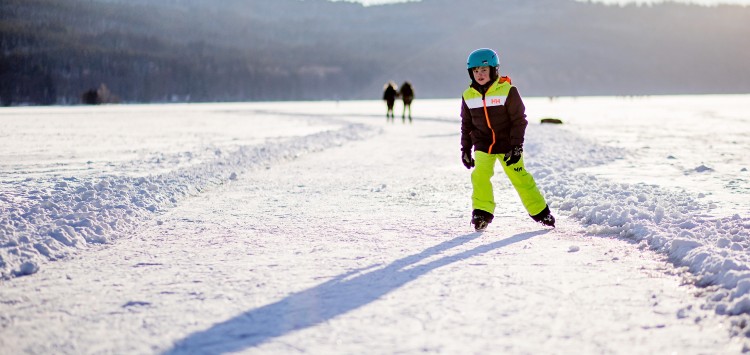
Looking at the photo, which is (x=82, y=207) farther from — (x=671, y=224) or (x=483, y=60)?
(x=671, y=224)

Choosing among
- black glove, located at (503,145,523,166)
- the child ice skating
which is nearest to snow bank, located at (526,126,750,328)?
the child ice skating

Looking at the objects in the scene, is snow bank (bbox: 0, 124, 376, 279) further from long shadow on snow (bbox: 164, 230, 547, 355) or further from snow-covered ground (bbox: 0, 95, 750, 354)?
long shadow on snow (bbox: 164, 230, 547, 355)

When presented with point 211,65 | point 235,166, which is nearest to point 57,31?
point 211,65

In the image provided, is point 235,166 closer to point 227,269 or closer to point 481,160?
point 481,160

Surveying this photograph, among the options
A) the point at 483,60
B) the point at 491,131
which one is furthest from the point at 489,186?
the point at 483,60

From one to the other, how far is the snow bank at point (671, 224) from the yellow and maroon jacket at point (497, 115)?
104 cm

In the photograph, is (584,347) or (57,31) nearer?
(584,347)

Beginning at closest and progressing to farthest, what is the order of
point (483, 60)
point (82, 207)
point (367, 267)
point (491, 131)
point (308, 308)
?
point (308, 308), point (367, 267), point (483, 60), point (491, 131), point (82, 207)

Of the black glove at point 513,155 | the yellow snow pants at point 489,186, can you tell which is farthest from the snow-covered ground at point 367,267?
the black glove at point 513,155

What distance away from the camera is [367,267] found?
4.27m

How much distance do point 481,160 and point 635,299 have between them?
2303 mm

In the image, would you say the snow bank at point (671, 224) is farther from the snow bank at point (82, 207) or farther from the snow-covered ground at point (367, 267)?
the snow bank at point (82, 207)

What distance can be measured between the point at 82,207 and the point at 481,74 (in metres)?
3.92

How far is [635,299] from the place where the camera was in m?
3.55
